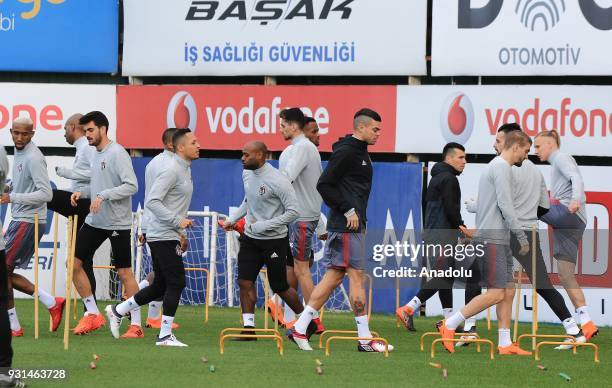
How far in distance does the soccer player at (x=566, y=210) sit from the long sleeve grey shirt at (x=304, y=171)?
232 cm

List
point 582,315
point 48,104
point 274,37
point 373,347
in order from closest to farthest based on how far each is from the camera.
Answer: point 373,347 → point 582,315 → point 274,37 → point 48,104

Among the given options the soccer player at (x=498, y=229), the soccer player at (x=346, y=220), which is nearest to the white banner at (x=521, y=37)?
the soccer player at (x=498, y=229)

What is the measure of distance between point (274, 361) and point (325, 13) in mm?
7916

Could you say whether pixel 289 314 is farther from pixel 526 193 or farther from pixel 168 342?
pixel 526 193

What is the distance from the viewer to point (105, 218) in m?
13.4

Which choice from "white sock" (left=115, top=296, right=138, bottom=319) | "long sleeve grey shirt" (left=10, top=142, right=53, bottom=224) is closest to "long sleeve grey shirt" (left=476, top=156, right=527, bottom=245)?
"white sock" (left=115, top=296, right=138, bottom=319)

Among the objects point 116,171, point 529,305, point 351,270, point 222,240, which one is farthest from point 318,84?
point 351,270

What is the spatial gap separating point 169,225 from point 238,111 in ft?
20.8

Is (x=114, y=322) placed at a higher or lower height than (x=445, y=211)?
lower

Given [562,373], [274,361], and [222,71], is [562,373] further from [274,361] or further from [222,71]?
[222,71]

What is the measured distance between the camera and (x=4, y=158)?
32.8ft

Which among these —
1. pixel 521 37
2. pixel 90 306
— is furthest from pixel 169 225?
pixel 521 37

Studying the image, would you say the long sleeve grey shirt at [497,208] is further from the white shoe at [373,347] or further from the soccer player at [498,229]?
the white shoe at [373,347]

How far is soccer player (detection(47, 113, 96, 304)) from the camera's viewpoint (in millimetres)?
14438
